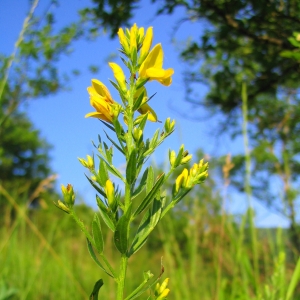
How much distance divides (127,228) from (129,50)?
14.8 inches

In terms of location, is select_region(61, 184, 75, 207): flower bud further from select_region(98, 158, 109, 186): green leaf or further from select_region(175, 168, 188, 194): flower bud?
select_region(175, 168, 188, 194): flower bud

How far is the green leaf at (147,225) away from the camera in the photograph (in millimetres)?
671

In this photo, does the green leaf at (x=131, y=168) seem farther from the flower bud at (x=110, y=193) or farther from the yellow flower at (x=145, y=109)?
the yellow flower at (x=145, y=109)

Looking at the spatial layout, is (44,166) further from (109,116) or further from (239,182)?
(109,116)

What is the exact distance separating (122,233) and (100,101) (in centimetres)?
27

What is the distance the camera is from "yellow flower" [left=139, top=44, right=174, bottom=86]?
2.40 ft

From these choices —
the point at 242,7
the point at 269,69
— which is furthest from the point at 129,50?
the point at 269,69

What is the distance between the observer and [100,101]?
28.6 inches

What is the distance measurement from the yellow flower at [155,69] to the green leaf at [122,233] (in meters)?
0.29

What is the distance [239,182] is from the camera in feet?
37.0

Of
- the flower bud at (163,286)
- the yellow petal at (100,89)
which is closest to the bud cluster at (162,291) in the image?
the flower bud at (163,286)

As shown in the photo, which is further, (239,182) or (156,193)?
(239,182)

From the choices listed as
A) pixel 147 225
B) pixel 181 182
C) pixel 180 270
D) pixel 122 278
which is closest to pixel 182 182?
pixel 181 182

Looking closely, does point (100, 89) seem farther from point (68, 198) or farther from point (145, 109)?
point (68, 198)
